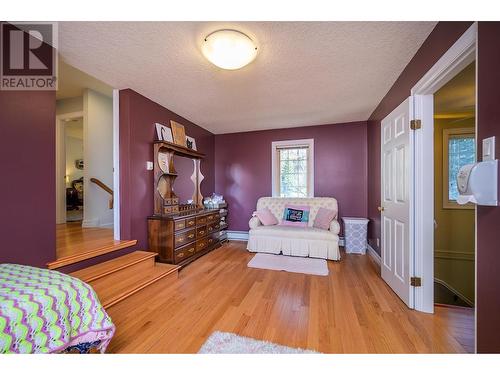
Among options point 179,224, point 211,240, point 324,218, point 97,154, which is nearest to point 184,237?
point 179,224

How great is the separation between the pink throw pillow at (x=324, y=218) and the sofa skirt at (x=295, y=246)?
368 mm

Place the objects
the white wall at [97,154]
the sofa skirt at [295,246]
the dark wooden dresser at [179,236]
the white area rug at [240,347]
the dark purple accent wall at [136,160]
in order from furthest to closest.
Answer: the white wall at [97,154], the sofa skirt at [295,246], the dark wooden dresser at [179,236], the dark purple accent wall at [136,160], the white area rug at [240,347]

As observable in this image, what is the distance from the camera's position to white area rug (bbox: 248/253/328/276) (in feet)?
9.02

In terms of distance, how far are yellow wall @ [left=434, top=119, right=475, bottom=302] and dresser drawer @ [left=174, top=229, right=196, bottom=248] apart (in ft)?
13.5

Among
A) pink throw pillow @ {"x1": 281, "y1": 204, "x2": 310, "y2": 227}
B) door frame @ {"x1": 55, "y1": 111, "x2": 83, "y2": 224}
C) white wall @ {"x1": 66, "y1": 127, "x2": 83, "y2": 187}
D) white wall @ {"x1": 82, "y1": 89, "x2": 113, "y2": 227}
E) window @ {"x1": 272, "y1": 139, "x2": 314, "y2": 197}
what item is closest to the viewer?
white wall @ {"x1": 82, "y1": 89, "x2": 113, "y2": 227}

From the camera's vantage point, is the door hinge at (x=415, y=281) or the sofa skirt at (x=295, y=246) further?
the sofa skirt at (x=295, y=246)

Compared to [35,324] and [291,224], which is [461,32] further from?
[291,224]

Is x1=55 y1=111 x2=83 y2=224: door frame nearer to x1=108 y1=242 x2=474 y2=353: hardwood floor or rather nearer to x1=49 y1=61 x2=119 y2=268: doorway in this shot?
x1=49 y1=61 x2=119 y2=268: doorway

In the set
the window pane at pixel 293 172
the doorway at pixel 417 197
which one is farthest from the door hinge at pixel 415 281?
the window pane at pixel 293 172

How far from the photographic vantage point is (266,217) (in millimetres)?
3818

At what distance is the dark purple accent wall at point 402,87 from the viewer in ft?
4.48

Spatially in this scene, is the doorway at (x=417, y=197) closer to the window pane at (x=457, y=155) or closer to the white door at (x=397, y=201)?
the white door at (x=397, y=201)

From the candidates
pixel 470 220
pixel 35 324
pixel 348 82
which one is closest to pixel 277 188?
pixel 348 82

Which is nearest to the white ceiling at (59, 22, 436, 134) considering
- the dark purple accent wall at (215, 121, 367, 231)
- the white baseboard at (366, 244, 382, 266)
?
the dark purple accent wall at (215, 121, 367, 231)
